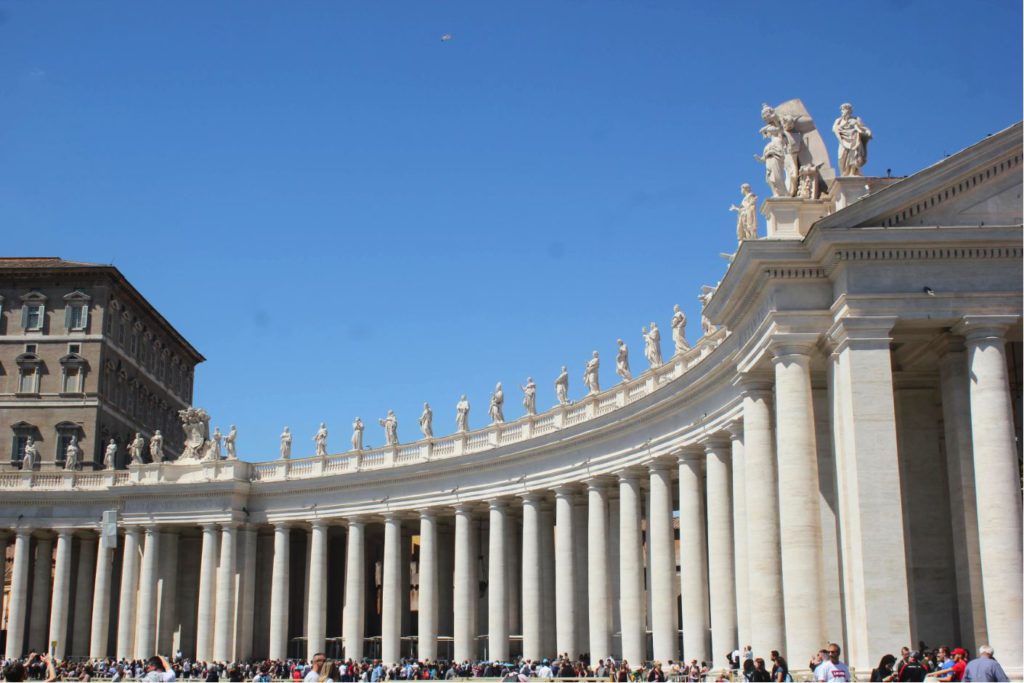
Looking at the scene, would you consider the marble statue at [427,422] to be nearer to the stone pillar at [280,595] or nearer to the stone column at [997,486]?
the stone pillar at [280,595]

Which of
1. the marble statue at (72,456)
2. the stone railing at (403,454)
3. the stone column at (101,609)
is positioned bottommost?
the stone column at (101,609)

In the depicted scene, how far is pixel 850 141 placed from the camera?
145 feet

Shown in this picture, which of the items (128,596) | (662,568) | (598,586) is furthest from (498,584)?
(128,596)

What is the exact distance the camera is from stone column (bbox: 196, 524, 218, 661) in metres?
95.8

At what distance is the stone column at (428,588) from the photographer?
281 ft

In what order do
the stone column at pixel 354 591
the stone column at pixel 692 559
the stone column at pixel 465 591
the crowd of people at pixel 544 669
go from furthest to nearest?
the stone column at pixel 354 591, the stone column at pixel 465 591, the stone column at pixel 692 559, the crowd of people at pixel 544 669

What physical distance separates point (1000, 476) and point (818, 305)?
26.3 feet

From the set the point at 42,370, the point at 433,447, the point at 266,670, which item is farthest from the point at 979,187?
the point at 42,370

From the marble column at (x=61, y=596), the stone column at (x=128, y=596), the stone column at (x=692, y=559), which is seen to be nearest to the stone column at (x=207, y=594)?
the stone column at (x=128, y=596)

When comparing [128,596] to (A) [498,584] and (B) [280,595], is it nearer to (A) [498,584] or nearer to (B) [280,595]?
(B) [280,595]

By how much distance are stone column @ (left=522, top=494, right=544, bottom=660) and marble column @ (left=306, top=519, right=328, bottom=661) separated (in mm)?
20464

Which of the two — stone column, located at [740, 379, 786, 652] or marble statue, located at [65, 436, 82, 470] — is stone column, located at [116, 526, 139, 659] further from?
stone column, located at [740, 379, 786, 652]

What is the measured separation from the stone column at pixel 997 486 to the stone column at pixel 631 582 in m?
28.6

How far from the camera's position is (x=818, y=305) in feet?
140
